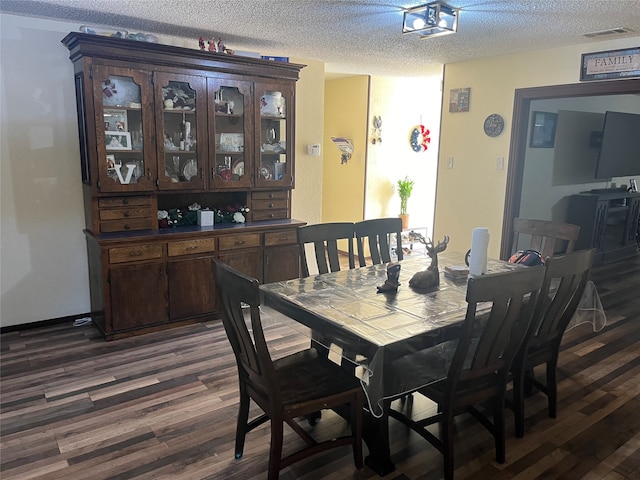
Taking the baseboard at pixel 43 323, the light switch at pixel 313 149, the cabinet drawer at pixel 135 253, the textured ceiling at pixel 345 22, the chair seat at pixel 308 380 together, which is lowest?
the baseboard at pixel 43 323

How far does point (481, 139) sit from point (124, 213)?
3.33 m

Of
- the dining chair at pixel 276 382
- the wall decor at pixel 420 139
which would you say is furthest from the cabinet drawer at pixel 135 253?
the wall decor at pixel 420 139

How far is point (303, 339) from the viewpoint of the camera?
3.61m

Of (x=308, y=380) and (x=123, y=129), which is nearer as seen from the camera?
(x=308, y=380)

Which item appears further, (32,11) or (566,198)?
(566,198)

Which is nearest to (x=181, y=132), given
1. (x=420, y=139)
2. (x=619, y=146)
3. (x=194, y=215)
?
(x=194, y=215)

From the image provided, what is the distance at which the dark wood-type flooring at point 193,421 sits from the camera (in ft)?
7.10

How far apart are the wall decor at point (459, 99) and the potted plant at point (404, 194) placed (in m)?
1.59

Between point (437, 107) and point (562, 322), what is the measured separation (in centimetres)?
475

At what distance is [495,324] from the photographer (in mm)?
1943

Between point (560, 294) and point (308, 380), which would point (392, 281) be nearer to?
point (308, 380)

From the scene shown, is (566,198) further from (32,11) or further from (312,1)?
(32,11)

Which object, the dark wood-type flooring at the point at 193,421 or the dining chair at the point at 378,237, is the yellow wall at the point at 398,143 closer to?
the dining chair at the point at 378,237

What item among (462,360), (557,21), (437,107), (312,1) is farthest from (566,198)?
(462,360)
